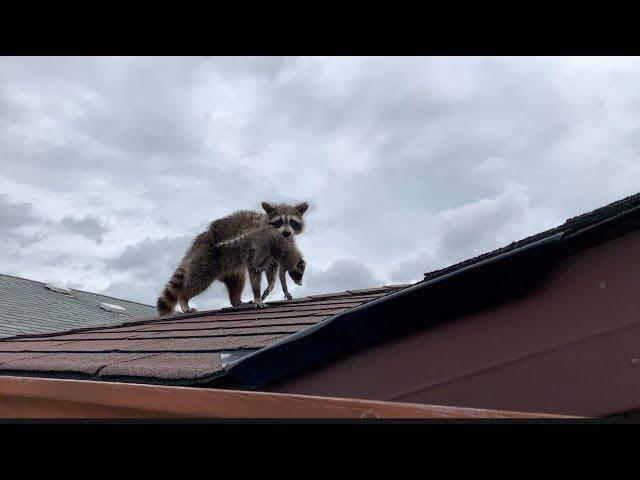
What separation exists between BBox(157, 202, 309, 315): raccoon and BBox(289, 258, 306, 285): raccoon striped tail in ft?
0.60

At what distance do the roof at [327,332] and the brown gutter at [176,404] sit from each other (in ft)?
0.89

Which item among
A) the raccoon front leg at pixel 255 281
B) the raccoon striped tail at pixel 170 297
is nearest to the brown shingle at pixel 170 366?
the raccoon front leg at pixel 255 281

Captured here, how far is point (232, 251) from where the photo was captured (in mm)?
6180

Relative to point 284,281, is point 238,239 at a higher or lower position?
higher

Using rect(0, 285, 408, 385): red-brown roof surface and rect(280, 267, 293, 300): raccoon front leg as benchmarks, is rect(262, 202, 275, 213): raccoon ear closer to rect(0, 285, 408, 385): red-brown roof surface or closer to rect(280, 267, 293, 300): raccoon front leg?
rect(280, 267, 293, 300): raccoon front leg

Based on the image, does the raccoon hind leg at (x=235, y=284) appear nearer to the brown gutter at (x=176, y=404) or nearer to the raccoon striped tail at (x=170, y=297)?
the raccoon striped tail at (x=170, y=297)

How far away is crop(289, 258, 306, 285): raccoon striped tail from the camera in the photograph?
557 centimetres

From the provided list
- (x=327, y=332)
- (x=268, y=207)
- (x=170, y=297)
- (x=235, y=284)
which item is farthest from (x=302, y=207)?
(x=327, y=332)

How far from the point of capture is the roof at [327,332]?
1443mm

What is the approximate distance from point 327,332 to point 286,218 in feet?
13.4

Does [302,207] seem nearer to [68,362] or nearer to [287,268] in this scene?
[287,268]

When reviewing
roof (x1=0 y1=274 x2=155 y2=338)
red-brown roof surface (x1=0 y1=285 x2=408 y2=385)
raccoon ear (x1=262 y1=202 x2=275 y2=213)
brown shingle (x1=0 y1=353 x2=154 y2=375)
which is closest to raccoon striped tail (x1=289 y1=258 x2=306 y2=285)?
raccoon ear (x1=262 y1=202 x2=275 y2=213)

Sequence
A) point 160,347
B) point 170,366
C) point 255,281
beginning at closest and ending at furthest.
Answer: point 170,366 < point 160,347 < point 255,281
